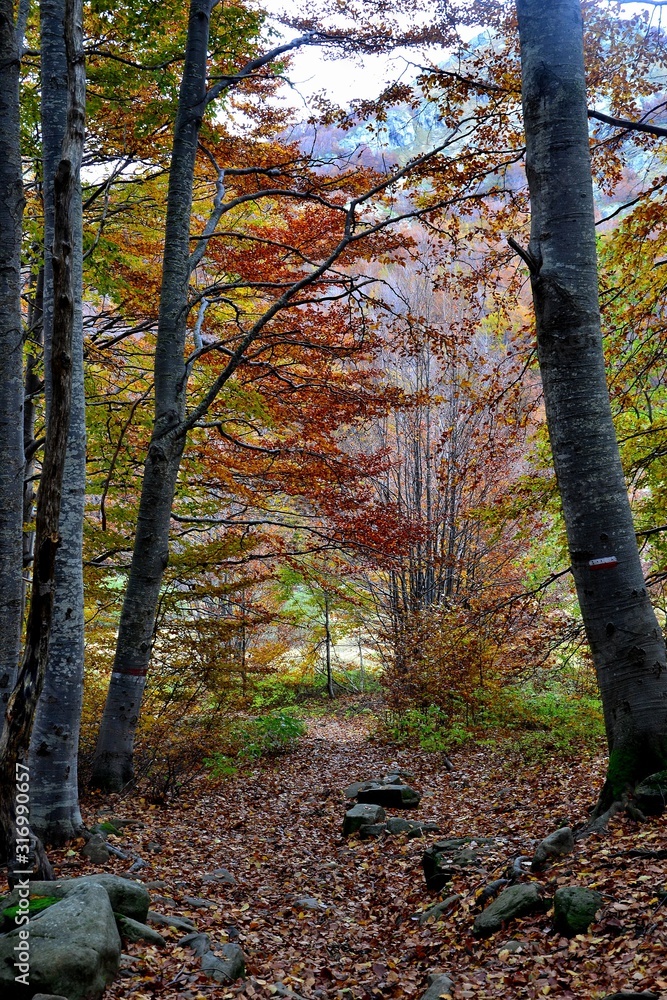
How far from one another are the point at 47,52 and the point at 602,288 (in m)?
5.66

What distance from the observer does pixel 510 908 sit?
368 cm

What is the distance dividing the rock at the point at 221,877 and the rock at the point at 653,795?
3177 millimetres

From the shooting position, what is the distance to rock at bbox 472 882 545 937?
3633mm

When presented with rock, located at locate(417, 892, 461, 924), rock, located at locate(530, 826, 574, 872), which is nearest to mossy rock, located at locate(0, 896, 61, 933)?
rock, located at locate(417, 892, 461, 924)

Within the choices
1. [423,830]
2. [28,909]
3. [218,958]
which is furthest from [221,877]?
[28,909]

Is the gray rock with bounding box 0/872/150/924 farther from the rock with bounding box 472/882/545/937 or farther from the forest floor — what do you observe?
the rock with bounding box 472/882/545/937

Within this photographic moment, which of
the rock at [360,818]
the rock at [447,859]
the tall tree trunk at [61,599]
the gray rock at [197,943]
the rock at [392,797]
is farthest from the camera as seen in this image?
the rock at [392,797]

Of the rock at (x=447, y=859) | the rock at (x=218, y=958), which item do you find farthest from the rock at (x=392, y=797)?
the rock at (x=218, y=958)

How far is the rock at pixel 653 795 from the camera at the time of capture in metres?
3.85

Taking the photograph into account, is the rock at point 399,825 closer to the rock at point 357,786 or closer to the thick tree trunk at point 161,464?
the rock at point 357,786

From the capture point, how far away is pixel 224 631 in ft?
28.4

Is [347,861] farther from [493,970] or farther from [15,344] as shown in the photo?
[15,344]

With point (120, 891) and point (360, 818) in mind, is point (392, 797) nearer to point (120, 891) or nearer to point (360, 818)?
point (360, 818)

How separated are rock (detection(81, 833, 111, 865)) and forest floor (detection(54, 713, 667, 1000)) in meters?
0.13
